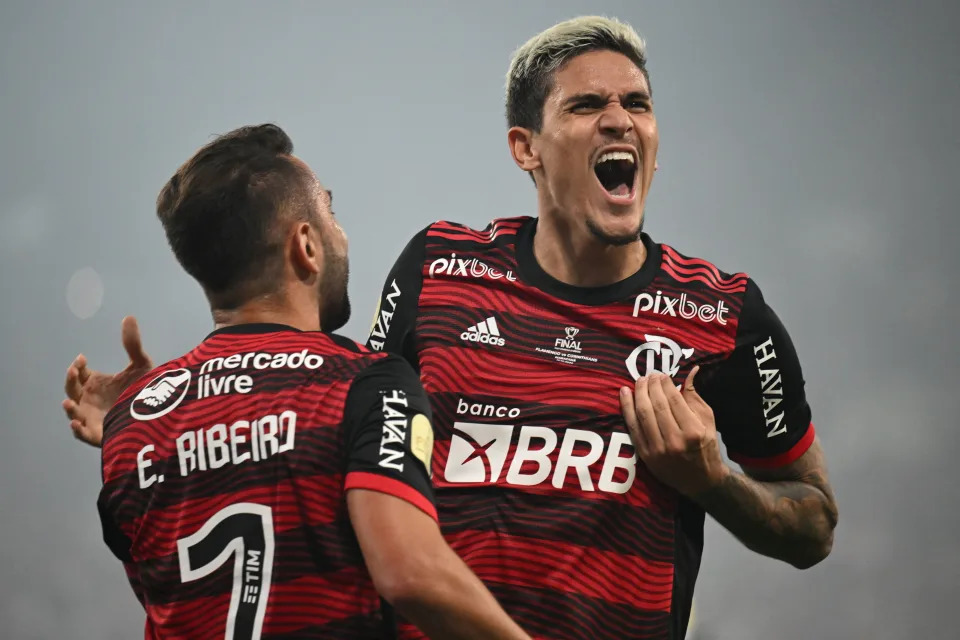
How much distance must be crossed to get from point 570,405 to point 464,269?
0.41 meters

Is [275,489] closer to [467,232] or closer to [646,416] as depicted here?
[646,416]

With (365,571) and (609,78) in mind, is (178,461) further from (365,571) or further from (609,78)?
(609,78)

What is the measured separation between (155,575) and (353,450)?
0.40 m

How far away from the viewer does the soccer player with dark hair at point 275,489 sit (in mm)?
1492

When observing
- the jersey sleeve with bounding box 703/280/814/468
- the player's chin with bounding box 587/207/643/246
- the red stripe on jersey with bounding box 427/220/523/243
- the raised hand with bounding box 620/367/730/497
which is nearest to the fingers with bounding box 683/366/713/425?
the raised hand with bounding box 620/367/730/497

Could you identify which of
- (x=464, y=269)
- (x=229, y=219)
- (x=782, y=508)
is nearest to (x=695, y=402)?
(x=782, y=508)

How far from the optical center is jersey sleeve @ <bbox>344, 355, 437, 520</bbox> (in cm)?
153

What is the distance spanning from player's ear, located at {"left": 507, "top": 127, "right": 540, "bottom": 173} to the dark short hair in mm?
816

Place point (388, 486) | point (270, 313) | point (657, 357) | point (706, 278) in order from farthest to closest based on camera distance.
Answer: point (706, 278)
point (657, 357)
point (270, 313)
point (388, 486)

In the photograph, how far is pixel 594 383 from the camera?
2.27 metres

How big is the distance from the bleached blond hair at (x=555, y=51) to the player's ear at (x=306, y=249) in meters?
0.84

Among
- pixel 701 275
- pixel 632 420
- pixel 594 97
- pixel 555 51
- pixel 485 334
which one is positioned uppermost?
pixel 555 51

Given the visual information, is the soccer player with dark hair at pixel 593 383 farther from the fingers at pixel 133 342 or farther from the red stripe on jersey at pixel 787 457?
the fingers at pixel 133 342

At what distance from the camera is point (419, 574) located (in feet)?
4.76
